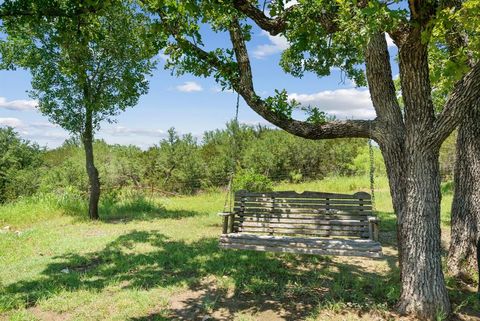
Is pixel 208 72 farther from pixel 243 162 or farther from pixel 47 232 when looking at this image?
pixel 243 162

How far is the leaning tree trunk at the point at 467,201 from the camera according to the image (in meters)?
5.53

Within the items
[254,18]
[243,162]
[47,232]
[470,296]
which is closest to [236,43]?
[254,18]

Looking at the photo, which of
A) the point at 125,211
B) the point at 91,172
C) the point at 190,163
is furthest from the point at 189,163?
the point at 91,172

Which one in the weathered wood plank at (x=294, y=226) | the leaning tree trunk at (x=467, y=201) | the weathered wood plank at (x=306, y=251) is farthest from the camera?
the weathered wood plank at (x=294, y=226)

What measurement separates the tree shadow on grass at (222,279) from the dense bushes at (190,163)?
11871 mm

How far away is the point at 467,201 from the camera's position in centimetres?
563

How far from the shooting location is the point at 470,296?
4863 mm

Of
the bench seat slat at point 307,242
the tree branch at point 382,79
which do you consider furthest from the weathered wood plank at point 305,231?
the tree branch at point 382,79

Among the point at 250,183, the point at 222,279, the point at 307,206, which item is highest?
the point at 250,183

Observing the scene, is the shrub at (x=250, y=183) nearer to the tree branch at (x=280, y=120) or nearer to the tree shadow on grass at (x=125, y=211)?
the tree shadow on grass at (x=125, y=211)

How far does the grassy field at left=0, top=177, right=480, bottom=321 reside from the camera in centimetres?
448

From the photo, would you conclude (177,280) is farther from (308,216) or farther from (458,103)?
(458,103)

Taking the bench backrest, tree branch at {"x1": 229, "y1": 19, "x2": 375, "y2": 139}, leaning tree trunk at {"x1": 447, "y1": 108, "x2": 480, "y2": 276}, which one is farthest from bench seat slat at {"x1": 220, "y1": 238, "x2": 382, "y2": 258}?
leaning tree trunk at {"x1": 447, "y1": 108, "x2": 480, "y2": 276}

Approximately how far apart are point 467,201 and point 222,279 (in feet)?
12.1
